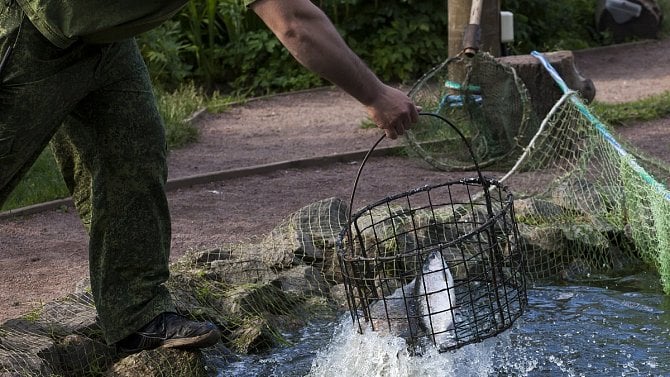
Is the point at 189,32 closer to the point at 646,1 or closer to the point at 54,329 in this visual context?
the point at 646,1

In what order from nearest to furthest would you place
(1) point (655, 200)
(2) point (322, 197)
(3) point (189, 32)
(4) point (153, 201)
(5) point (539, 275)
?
(4) point (153, 201) → (1) point (655, 200) → (5) point (539, 275) → (2) point (322, 197) → (3) point (189, 32)

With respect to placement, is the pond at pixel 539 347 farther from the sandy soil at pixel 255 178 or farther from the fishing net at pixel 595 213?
the sandy soil at pixel 255 178

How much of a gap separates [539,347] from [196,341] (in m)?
1.40

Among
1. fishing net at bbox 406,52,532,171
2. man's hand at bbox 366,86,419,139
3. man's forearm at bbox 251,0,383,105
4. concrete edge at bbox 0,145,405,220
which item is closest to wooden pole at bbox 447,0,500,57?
fishing net at bbox 406,52,532,171

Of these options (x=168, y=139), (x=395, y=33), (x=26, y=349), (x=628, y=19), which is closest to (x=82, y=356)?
(x=26, y=349)

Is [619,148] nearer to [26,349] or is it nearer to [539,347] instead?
[539,347]

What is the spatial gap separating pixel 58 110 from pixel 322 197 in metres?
3.31

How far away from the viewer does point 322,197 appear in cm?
680

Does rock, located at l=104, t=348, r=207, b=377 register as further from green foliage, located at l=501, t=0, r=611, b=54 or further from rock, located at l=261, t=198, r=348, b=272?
green foliage, located at l=501, t=0, r=611, b=54

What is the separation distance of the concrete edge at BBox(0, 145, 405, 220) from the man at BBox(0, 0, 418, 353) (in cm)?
260

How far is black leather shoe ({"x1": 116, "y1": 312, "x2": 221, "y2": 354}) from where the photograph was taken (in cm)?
403

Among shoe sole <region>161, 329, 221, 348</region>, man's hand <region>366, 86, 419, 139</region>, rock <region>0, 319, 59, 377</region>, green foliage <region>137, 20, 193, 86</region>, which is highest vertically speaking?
man's hand <region>366, 86, 419, 139</region>

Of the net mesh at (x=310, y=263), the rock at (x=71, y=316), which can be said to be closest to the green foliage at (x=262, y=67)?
the net mesh at (x=310, y=263)

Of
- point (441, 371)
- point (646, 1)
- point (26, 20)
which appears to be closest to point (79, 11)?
point (26, 20)
